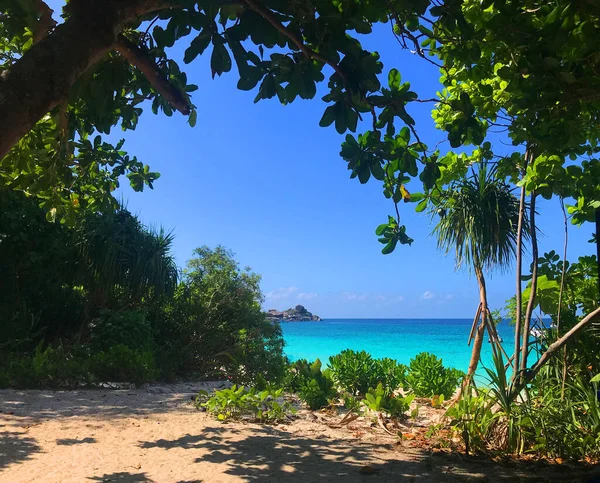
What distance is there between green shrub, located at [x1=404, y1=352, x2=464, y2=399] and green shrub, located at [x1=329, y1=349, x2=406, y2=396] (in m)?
→ 0.30

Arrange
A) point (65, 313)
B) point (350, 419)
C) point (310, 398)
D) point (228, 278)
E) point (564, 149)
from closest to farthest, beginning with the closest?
point (564, 149) → point (350, 419) → point (310, 398) → point (65, 313) → point (228, 278)

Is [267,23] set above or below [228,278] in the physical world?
above

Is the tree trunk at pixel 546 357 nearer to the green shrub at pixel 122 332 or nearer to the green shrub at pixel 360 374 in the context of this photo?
the green shrub at pixel 360 374

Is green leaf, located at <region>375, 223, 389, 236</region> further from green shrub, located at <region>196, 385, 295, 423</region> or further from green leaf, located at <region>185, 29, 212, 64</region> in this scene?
green shrub, located at <region>196, 385, 295, 423</region>

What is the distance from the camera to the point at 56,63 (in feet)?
5.95

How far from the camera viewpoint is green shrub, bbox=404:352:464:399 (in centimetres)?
582

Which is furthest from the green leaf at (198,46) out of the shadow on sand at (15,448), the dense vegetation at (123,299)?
the dense vegetation at (123,299)

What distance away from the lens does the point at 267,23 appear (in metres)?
2.09

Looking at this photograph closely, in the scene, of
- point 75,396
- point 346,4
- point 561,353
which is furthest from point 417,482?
point 75,396

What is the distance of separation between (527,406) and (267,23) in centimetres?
320

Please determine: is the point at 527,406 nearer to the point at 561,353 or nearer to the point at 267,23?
the point at 561,353

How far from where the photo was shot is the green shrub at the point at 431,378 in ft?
19.1

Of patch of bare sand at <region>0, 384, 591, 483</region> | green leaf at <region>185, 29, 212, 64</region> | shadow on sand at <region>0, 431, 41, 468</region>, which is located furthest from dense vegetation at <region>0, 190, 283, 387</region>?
green leaf at <region>185, 29, 212, 64</region>

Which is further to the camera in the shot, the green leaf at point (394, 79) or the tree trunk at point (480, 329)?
the tree trunk at point (480, 329)
